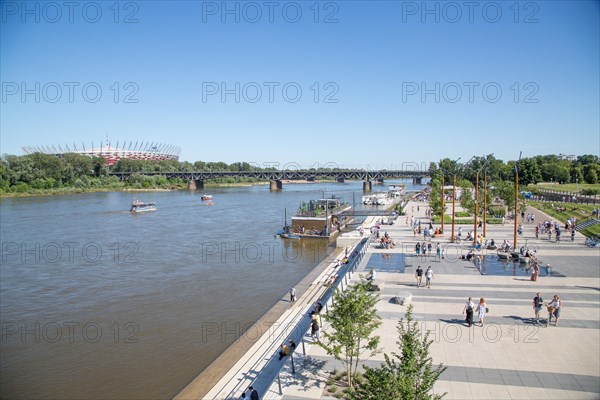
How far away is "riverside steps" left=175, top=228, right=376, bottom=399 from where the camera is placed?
1177 centimetres

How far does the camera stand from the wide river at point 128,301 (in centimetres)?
1498

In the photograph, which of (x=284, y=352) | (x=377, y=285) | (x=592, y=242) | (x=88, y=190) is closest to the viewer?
(x=284, y=352)

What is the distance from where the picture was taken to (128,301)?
22922 mm

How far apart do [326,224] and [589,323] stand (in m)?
29.5

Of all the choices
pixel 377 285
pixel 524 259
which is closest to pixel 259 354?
pixel 377 285

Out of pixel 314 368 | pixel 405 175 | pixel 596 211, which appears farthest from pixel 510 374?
pixel 405 175

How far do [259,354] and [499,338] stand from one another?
703 centimetres

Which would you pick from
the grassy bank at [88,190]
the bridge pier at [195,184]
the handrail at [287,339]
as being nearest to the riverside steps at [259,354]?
the handrail at [287,339]

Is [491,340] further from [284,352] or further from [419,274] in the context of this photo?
[284,352]

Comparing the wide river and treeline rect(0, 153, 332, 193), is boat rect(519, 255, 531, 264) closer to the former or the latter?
the wide river

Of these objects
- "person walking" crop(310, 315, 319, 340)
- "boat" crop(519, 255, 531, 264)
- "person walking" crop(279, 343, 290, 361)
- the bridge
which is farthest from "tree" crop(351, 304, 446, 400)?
the bridge

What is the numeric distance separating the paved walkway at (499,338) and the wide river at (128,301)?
5792 mm

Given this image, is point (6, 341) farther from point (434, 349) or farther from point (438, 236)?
point (438, 236)

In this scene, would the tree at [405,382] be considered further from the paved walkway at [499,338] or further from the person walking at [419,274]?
the person walking at [419,274]
